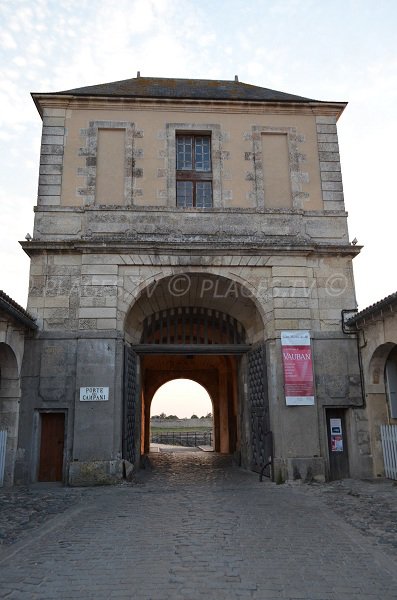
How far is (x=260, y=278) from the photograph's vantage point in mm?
11312

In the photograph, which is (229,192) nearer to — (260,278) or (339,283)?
(260,278)

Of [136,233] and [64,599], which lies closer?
[64,599]

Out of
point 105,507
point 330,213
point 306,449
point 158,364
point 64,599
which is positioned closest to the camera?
point 64,599

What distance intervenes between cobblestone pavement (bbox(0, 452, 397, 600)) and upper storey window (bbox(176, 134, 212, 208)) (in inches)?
278

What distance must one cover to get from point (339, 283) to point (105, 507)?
23.9ft

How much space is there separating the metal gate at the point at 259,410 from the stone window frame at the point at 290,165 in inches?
150

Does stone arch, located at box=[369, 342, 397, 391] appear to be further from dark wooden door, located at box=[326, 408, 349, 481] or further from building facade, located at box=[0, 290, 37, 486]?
building facade, located at box=[0, 290, 37, 486]

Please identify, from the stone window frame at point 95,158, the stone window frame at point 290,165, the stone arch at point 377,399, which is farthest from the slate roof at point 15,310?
the stone arch at point 377,399

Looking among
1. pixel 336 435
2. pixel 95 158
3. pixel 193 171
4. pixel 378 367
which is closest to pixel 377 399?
pixel 378 367

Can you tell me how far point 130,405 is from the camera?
11.4 meters

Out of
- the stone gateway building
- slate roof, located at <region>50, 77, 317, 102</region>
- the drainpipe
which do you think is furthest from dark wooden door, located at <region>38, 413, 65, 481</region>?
slate roof, located at <region>50, 77, 317, 102</region>

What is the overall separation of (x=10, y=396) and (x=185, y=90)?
369 inches

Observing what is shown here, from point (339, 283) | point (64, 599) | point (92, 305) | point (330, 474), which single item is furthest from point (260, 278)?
point (64, 599)

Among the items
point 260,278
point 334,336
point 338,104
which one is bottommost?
point 334,336
